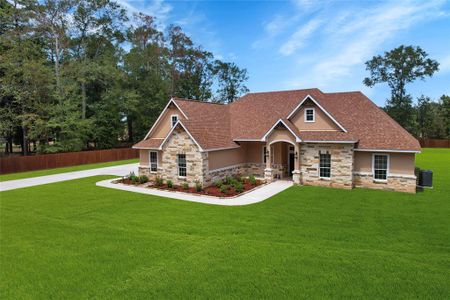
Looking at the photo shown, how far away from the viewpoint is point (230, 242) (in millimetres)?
10141

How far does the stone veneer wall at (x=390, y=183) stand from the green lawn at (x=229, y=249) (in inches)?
73.3

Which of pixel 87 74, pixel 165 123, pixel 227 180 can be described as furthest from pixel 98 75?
pixel 227 180

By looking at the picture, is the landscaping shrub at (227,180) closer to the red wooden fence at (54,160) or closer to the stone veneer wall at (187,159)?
the stone veneer wall at (187,159)

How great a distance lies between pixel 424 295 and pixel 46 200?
18445 millimetres

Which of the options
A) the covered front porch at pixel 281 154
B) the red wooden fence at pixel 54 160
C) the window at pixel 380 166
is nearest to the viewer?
the window at pixel 380 166

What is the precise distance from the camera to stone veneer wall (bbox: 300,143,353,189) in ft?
62.0

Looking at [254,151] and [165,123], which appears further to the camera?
[165,123]

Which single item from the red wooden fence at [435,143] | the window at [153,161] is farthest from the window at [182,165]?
the red wooden fence at [435,143]

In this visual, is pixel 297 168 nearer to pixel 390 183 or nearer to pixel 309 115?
pixel 309 115

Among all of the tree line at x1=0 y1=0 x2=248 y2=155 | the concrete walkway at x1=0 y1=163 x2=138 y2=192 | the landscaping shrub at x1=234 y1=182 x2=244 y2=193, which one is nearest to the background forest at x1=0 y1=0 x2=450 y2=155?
the tree line at x1=0 y1=0 x2=248 y2=155

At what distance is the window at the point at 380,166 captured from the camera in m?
18.7

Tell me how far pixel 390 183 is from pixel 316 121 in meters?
6.22

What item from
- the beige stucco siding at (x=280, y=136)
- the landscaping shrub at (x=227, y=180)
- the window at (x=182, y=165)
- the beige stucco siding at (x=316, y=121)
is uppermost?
the beige stucco siding at (x=316, y=121)

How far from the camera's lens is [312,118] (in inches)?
827
